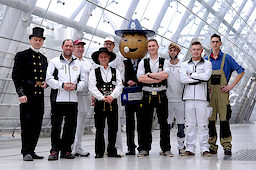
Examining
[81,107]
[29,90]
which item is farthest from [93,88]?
[29,90]

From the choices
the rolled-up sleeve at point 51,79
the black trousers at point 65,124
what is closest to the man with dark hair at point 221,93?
the black trousers at point 65,124

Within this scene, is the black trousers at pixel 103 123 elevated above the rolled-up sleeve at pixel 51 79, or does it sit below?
below

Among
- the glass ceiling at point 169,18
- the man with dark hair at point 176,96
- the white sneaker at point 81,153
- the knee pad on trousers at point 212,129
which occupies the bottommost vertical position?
the white sneaker at point 81,153

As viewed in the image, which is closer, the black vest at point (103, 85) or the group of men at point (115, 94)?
the group of men at point (115, 94)

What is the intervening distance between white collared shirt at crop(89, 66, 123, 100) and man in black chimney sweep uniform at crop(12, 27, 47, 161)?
0.59m

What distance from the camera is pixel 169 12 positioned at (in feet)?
41.0

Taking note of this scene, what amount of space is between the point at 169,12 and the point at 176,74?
23.7ft

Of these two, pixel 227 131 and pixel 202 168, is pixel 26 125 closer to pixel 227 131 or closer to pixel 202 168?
pixel 202 168

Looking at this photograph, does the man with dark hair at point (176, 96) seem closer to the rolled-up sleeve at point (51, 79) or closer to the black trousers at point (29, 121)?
the rolled-up sleeve at point (51, 79)

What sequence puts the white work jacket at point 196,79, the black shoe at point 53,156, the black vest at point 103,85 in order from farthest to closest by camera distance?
1. the white work jacket at point 196,79
2. the black vest at point 103,85
3. the black shoe at point 53,156

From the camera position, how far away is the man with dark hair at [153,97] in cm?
523

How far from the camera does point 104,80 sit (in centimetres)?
519

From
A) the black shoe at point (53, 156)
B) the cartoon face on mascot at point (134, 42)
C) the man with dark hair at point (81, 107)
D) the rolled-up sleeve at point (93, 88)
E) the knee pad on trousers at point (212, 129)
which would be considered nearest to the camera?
the black shoe at point (53, 156)

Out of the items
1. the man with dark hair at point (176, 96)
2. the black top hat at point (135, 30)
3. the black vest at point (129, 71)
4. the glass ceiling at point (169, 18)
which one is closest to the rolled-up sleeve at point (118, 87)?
the black vest at point (129, 71)
